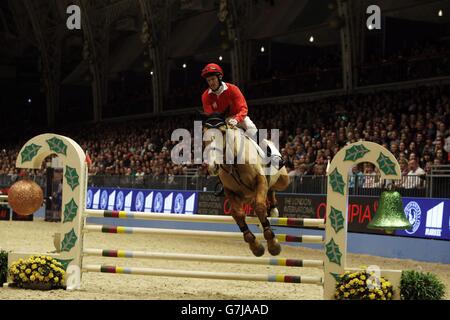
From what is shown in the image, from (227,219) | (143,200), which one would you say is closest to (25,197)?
(227,219)

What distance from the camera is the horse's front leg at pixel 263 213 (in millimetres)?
9922

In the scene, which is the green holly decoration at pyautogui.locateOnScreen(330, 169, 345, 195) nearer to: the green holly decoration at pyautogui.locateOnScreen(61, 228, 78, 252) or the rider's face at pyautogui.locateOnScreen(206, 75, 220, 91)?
the rider's face at pyautogui.locateOnScreen(206, 75, 220, 91)

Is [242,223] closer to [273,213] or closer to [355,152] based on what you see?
[273,213]

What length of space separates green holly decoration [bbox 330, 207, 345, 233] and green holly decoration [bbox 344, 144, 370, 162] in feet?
2.32

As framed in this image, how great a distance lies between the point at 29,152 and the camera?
11273mm

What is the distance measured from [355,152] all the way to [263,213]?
4.73 ft

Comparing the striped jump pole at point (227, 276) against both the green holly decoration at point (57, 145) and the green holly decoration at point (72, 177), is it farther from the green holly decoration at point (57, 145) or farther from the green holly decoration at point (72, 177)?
the green holly decoration at point (57, 145)

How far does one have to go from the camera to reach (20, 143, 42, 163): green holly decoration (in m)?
11.2

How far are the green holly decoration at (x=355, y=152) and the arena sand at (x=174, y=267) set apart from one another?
7.41 ft

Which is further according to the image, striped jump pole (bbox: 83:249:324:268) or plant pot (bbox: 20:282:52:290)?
plant pot (bbox: 20:282:52:290)

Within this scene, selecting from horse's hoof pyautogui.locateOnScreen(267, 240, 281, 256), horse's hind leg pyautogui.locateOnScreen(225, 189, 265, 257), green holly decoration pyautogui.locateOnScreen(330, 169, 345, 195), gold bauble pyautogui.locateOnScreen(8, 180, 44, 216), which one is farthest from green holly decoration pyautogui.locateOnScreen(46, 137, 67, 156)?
green holly decoration pyautogui.locateOnScreen(330, 169, 345, 195)

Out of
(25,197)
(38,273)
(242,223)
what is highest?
(25,197)
